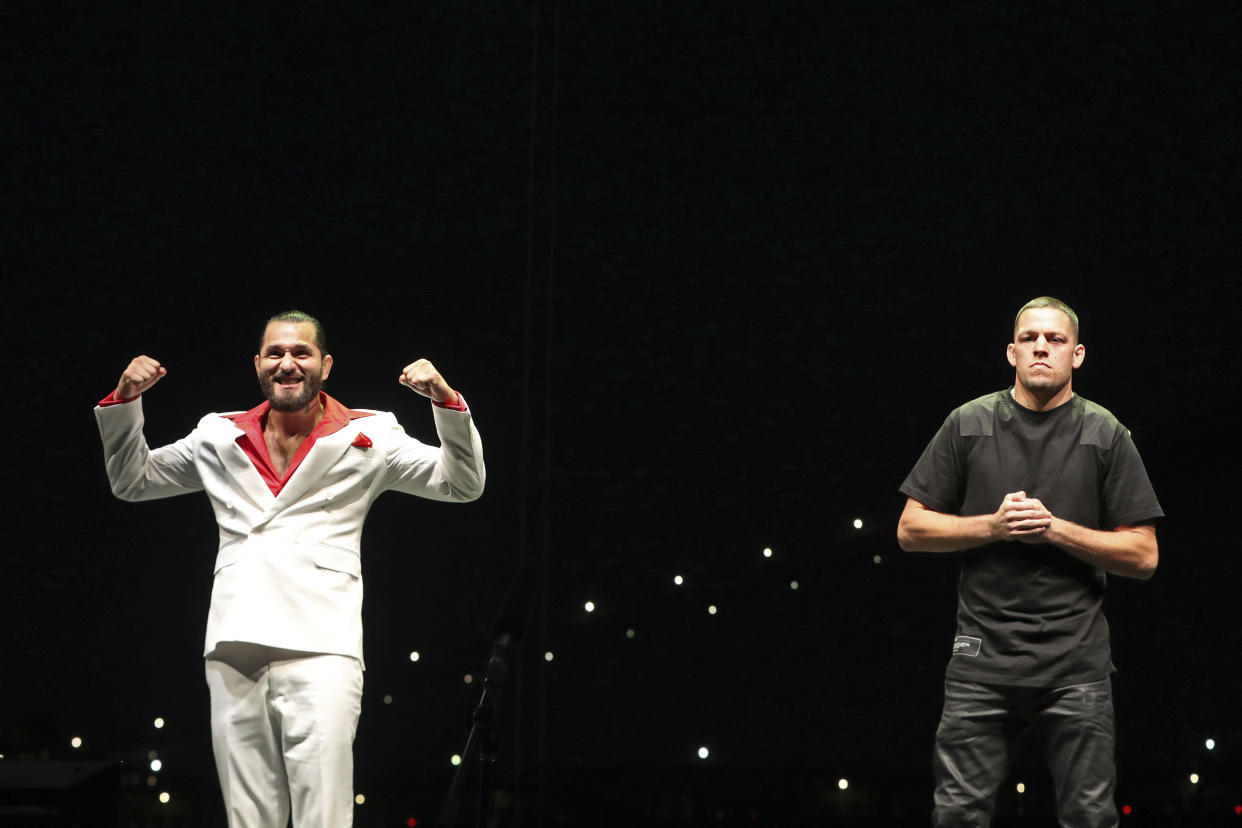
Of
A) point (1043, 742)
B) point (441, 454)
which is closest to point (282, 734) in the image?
point (441, 454)

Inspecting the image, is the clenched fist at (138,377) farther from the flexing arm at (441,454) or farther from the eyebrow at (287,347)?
the flexing arm at (441,454)

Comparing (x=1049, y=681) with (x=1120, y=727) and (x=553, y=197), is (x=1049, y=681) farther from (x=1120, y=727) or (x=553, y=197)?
(x=553, y=197)

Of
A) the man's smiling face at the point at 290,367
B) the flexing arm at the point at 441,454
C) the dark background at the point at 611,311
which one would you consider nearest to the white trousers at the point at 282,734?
the flexing arm at the point at 441,454

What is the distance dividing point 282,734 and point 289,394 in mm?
735

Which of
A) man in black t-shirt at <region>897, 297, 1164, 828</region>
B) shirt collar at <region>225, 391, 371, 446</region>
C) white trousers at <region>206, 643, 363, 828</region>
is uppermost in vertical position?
shirt collar at <region>225, 391, 371, 446</region>

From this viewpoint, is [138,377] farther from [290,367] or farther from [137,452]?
[290,367]

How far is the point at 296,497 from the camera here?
2924mm

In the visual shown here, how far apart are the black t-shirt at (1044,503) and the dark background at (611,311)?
56.6 inches

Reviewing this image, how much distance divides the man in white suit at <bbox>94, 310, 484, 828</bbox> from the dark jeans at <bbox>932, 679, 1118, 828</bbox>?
115cm

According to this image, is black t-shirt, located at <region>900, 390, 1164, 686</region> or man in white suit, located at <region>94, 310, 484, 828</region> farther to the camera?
man in white suit, located at <region>94, 310, 484, 828</region>

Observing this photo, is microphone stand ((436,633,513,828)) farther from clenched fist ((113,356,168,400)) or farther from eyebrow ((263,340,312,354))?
clenched fist ((113,356,168,400))

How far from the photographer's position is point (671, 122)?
4625 mm

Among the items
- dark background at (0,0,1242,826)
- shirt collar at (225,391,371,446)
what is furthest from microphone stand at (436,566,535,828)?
dark background at (0,0,1242,826)

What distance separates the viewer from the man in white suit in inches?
109
